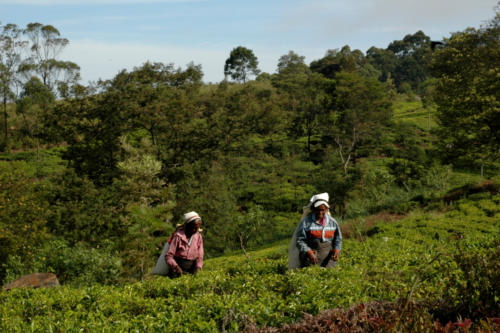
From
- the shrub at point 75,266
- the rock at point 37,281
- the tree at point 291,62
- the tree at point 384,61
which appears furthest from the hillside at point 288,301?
the tree at point 384,61

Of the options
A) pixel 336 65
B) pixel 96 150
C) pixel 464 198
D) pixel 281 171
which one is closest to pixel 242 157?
pixel 281 171

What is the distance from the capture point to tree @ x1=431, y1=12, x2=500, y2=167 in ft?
58.8

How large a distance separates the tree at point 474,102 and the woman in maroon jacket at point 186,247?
48.9 ft

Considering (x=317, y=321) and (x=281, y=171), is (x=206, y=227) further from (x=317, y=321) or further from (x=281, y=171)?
(x=317, y=321)

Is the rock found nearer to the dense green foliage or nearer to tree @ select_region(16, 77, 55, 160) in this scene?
the dense green foliage

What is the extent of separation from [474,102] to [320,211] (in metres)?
14.8

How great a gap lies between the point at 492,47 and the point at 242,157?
57.9 feet

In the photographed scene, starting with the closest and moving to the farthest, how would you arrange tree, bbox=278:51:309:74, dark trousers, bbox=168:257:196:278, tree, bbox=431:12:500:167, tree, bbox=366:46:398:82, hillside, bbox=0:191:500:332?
hillside, bbox=0:191:500:332 → dark trousers, bbox=168:257:196:278 → tree, bbox=431:12:500:167 → tree, bbox=278:51:309:74 → tree, bbox=366:46:398:82

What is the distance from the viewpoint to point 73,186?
907 inches

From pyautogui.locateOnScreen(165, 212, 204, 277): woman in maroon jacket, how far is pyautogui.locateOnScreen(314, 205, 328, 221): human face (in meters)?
1.95

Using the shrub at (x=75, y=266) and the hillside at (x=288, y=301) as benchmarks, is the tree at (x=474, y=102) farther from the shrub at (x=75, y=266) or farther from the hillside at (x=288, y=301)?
the shrub at (x=75, y=266)

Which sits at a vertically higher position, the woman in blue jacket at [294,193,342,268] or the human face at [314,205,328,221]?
the human face at [314,205,328,221]

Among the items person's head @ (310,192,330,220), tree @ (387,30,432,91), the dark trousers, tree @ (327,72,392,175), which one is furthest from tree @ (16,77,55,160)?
tree @ (387,30,432,91)

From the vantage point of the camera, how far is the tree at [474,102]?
17.9m
